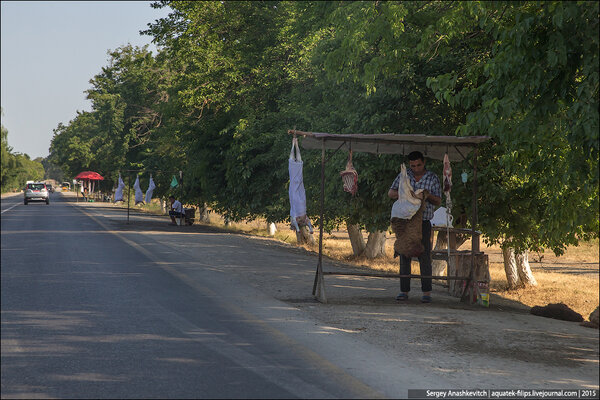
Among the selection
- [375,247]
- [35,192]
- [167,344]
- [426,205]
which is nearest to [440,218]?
[426,205]

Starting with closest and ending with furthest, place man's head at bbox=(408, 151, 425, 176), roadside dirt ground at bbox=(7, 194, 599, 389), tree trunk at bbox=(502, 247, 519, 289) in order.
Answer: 1. roadside dirt ground at bbox=(7, 194, 599, 389)
2. man's head at bbox=(408, 151, 425, 176)
3. tree trunk at bbox=(502, 247, 519, 289)

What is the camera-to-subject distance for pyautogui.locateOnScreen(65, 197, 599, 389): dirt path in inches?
249

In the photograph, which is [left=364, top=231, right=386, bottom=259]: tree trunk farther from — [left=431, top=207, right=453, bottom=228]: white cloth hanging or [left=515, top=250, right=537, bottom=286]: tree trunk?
[left=431, top=207, right=453, bottom=228]: white cloth hanging

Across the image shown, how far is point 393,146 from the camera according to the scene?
38.5ft

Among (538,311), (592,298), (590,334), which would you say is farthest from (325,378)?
(592,298)

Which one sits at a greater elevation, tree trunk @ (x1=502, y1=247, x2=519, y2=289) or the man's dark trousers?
the man's dark trousers

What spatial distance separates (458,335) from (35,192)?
2368 inches

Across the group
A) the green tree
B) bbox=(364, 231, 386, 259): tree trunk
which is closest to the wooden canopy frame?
the green tree

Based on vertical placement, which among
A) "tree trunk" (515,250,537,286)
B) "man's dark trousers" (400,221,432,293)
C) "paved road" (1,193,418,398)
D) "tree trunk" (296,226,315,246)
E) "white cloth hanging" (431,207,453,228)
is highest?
"white cloth hanging" (431,207,453,228)

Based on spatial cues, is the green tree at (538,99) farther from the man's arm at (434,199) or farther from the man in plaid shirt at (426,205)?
the man's arm at (434,199)

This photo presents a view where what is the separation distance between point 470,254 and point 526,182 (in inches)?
114

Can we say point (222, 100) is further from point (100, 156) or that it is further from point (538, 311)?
point (100, 156)

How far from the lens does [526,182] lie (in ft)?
44.6

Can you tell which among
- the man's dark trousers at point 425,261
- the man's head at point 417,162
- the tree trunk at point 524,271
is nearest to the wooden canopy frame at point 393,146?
the man's dark trousers at point 425,261
